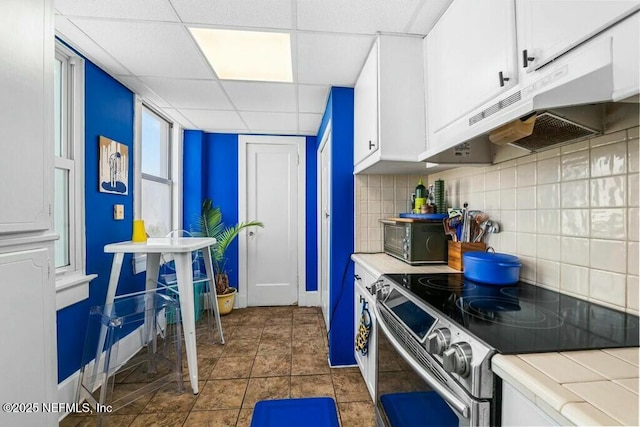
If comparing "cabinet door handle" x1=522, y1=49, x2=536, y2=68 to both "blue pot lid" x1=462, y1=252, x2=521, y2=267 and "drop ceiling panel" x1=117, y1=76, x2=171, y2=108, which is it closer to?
"blue pot lid" x1=462, y1=252, x2=521, y2=267

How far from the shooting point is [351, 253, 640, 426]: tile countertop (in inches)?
17.5

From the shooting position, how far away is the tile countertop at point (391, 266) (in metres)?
1.49

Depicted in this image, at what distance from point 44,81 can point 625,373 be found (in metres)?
1.92

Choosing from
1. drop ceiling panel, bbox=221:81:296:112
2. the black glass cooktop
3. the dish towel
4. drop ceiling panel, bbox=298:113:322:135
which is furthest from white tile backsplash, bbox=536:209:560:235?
drop ceiling panel, bbox=298:113:322:135

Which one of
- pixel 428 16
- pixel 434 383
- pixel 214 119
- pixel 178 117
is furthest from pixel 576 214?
pixel 178 117

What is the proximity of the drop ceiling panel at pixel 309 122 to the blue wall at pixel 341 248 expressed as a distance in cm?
82

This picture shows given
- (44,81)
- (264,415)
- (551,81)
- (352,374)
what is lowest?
(352,374)

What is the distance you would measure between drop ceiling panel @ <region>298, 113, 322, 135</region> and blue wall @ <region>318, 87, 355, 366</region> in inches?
32.1

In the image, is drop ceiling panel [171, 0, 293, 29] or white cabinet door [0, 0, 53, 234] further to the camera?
drop ceiling panel [171, 0, 293, 29]

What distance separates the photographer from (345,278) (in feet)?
6.92

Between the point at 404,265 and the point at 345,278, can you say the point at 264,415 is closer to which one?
the point at 404,265

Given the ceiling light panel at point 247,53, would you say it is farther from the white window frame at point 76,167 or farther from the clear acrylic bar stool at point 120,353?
the clear acrylic bar stool at point 120,353

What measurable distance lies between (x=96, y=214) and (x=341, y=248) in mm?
1792

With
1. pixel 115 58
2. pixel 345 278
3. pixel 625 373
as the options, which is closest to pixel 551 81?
pixel 625 373
